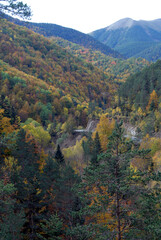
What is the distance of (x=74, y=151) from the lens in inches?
1918

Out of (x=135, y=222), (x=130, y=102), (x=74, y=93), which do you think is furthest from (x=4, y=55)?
(x=135, y=222)

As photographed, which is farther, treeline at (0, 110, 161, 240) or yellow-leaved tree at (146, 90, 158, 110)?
yellow-leaved tree at (146, 90, 158, 110)

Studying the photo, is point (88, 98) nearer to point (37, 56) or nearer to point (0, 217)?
point (37, 56)

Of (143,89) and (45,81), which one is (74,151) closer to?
(143,89)

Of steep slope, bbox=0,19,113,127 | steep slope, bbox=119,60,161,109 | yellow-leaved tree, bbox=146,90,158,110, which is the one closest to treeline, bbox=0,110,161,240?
yellow-leaved tree, bbox=146,90,158,110

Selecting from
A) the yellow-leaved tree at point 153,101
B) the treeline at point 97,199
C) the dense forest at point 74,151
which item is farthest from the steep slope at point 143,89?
the treeline at point 97,199

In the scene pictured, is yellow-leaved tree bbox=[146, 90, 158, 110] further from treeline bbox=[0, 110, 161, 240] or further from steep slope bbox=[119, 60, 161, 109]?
treeline bbox=[0, 110, 161, 240]

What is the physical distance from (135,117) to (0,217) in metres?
48.7

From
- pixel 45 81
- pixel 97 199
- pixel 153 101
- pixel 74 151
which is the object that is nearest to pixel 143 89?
pixel 153 101

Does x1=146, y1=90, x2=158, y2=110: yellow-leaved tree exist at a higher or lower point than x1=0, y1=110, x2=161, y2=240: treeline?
higher

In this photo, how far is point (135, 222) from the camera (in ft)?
34.6

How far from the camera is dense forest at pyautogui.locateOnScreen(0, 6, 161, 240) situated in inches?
410

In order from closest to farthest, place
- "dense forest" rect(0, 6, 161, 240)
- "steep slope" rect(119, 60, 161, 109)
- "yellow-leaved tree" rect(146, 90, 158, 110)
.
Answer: "dense forest" rect(0, 6, 161, 240) → "yellow-leaved tree" rect(146, 90, 158, 110) → "steep slope" rect(119, 60, 161, 109)

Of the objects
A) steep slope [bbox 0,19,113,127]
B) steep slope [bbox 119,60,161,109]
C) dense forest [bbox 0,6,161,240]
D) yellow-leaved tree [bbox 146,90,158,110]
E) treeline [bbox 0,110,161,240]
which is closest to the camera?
treeline [bbox 0,110,161,240]
